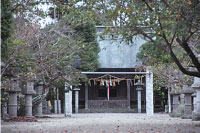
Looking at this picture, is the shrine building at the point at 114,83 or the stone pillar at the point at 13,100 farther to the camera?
the shrine building at the point at 114,83

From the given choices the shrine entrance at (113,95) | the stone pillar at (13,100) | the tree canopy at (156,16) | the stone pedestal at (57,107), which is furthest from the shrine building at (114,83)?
the tree canopy at (156,16)

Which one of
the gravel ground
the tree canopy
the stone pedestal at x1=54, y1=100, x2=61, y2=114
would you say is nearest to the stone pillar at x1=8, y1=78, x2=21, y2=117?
the gravel ground

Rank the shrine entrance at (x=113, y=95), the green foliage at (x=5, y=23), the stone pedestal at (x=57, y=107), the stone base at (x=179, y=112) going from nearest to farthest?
the green foliage at (x=5, y=23) → the stone base at (x=179, y=112) → the stone pedestal at (x=57, y=107) → the shrine entrance at (x=113, y=95)

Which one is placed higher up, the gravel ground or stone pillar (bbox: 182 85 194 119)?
stone pillar (bbox: 182 85 194 119)

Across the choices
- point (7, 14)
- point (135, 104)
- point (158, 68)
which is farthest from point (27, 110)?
point (135, 104)

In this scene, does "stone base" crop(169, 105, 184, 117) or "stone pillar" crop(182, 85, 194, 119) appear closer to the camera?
"stone pillar" crop(182, 85, 194, 119)

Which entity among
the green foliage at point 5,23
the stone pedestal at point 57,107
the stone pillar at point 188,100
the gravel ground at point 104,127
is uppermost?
the green foliage at point 5,23

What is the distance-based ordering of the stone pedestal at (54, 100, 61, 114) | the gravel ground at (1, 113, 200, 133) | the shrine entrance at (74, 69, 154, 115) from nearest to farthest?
the gravel ground at (1, 113, 200, 133)
the stone pedestal at (54, 100, 61, 114)
the shrine entrance at (74, 69, 154, 115)

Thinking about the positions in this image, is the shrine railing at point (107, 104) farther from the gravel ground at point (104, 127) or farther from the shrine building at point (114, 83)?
the gravel ground at point (104, 127)

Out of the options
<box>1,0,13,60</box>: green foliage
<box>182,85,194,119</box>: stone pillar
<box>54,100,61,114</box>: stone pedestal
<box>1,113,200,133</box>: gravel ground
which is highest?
<box>1,0,13,60</box>: green foliage

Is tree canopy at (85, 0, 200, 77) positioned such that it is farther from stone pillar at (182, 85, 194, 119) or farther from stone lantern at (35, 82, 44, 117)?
stone lantern at (35, 82, 44, 117)

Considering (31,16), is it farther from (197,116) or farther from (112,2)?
(197,116)

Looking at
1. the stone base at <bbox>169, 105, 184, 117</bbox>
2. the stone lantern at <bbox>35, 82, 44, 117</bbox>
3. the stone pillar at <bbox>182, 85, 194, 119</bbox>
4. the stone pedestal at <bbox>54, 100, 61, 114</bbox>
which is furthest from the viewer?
the stone pedestal at <bbox>54, 100, 61, 114</bbox>

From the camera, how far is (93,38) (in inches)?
1244
